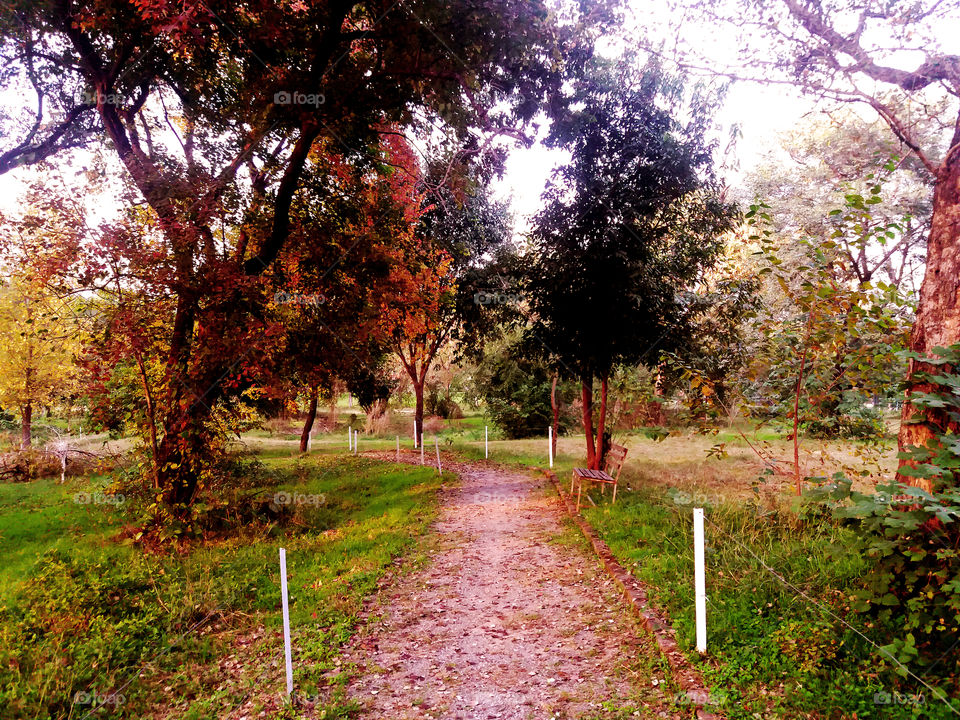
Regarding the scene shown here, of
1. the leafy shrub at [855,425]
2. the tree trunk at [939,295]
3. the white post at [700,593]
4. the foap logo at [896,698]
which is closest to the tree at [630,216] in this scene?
the leafy shrub at [855,425]

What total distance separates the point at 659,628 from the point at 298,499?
929 centimetres

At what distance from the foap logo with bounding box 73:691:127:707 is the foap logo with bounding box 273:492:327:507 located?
7074 mm

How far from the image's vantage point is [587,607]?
624 centimetres

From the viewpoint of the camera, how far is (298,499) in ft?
40.0

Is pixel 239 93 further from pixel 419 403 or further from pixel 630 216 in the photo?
pixel 419 403

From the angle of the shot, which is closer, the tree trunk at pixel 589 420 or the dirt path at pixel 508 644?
the dirt path at pixel 508 644

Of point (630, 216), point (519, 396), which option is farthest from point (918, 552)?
point (519, 396)

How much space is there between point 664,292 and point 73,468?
2282 centimetres

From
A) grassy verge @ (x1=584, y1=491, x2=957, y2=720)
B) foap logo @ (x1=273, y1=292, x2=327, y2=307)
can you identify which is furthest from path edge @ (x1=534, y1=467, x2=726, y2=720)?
foap logo @ (x1=273, y1=292, x2=327, y2=307)

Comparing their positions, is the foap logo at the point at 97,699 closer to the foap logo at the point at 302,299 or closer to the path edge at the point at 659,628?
the path edge at the point at 659,628

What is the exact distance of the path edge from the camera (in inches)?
165

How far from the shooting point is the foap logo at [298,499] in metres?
11.8

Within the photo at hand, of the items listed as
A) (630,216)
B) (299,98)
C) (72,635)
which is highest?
(299,98)

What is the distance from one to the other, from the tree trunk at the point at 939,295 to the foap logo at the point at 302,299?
1017 cm
